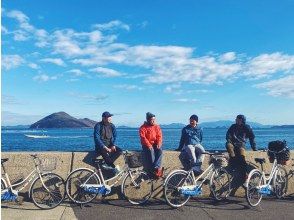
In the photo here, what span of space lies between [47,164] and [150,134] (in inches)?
89.2

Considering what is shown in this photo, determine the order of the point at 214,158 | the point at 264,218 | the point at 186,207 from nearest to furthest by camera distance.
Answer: the point at 264,218 < the point at 186,207 < the point at 214,158

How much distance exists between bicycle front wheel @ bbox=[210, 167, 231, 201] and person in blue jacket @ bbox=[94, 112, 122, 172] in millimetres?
2126

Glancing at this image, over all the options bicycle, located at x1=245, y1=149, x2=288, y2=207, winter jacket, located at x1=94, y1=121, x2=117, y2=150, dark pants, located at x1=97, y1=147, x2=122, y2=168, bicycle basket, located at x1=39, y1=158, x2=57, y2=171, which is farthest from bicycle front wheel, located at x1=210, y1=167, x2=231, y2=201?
bicycle basket, located at x1=39, y1=158, x2=57, y2=171

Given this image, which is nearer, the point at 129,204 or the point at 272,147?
the point at 129,204

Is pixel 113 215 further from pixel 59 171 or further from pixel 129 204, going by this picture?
pixel 59 171

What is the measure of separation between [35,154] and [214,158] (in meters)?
3.80

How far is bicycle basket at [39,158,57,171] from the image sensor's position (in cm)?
852

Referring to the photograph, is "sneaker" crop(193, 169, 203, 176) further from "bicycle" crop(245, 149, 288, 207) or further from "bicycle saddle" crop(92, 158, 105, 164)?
"bicycle saddle" crop(92, 158, 105, 164)

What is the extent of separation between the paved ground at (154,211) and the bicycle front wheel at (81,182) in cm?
18

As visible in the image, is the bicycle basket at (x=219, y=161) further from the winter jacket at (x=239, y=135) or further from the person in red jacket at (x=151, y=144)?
the person in red jacket at (x=151, y=144)

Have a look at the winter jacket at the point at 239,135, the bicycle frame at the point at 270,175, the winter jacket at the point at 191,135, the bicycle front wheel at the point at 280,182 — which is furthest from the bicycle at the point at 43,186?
the bicycle front wheel at the point at 280,182

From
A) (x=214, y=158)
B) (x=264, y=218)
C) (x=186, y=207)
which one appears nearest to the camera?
(x=264, y=218)

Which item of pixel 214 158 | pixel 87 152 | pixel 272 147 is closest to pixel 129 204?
pixel 87 152

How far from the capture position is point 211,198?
952 cm
